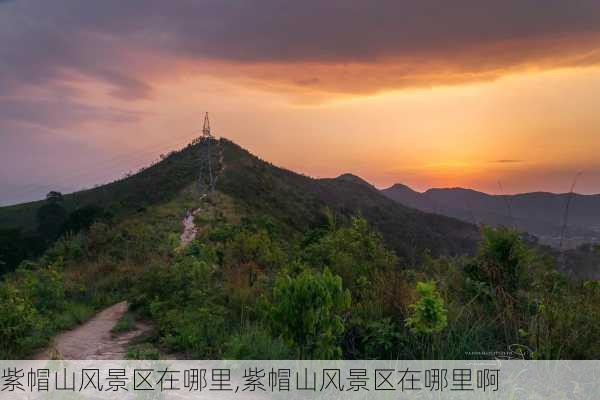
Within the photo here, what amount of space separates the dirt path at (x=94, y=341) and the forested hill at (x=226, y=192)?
12884 mm

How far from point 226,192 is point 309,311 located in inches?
1233

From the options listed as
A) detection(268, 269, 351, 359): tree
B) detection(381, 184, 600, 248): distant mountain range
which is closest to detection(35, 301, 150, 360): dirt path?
detection(268, 269, 351, 359): tree

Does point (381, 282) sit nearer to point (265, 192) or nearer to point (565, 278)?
point (565, 278)

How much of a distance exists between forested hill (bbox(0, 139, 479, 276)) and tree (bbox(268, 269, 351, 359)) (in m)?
15.1

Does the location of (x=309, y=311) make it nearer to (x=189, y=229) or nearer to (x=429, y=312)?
(x=429, y=312)

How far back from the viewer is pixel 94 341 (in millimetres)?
7695

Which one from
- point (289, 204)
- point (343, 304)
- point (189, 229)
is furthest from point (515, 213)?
point (289, 204)

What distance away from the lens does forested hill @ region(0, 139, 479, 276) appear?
34250 millimetres

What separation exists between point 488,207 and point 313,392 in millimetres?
4840

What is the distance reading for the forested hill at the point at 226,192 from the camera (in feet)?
112

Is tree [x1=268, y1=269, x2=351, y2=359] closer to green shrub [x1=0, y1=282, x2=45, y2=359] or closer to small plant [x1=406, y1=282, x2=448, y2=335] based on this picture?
small plant [x1=406, y1=282, x2=448, y2=335]

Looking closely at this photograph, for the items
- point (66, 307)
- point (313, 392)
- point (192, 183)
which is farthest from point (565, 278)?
point (192, 183)

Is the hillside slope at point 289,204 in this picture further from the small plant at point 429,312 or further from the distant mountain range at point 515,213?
the small plant at point 429,312

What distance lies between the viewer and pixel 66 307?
9523 mm
